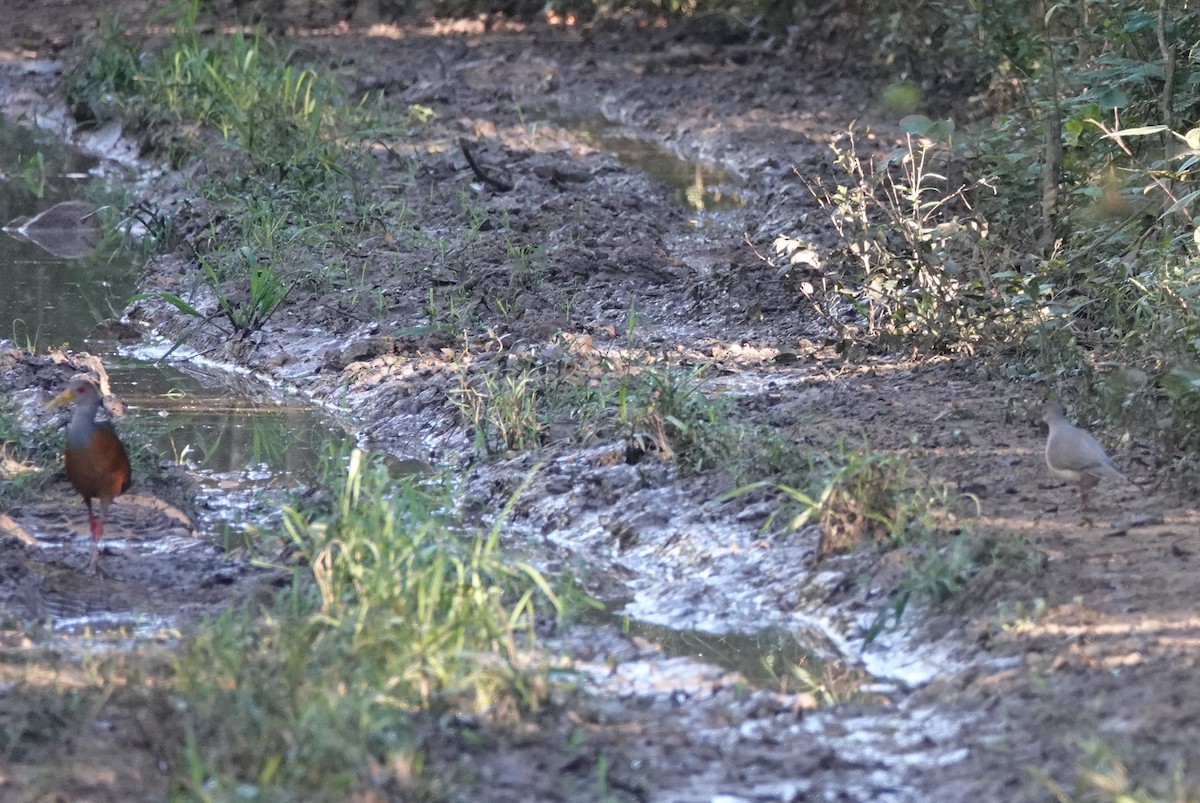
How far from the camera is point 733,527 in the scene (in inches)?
205

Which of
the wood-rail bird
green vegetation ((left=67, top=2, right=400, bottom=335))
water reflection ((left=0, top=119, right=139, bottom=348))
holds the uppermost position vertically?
the wood-rail bird

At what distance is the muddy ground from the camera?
11.9ft

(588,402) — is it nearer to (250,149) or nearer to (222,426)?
(222,426)

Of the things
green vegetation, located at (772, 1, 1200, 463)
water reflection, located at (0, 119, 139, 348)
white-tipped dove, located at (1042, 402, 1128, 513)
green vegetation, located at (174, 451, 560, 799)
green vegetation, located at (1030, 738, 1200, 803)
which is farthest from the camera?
water reflection, located at (0, 119, 139, 348)

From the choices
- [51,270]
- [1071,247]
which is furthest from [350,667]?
[51,270]

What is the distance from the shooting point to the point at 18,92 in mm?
14352

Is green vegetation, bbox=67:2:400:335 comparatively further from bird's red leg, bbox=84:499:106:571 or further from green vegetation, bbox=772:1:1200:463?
green vegetation, bbox=772:1:1200:463

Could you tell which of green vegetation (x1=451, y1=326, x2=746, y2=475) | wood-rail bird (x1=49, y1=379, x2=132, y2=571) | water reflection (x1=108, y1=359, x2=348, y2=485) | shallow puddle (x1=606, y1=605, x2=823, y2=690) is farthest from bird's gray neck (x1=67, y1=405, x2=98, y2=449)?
shallow puddle (x1=606, y1=605, x2=823, y2=690)

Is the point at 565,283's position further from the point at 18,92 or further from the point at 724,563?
the point at 18,92

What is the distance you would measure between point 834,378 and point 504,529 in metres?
1.70

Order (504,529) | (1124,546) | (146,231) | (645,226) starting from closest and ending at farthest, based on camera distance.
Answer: (1124,546)
(504,529)
(645,226)
(146,231)

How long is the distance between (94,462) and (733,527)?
2015mm

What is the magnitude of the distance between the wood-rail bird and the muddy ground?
242mm

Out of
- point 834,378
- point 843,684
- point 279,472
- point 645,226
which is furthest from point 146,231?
point 843,684
